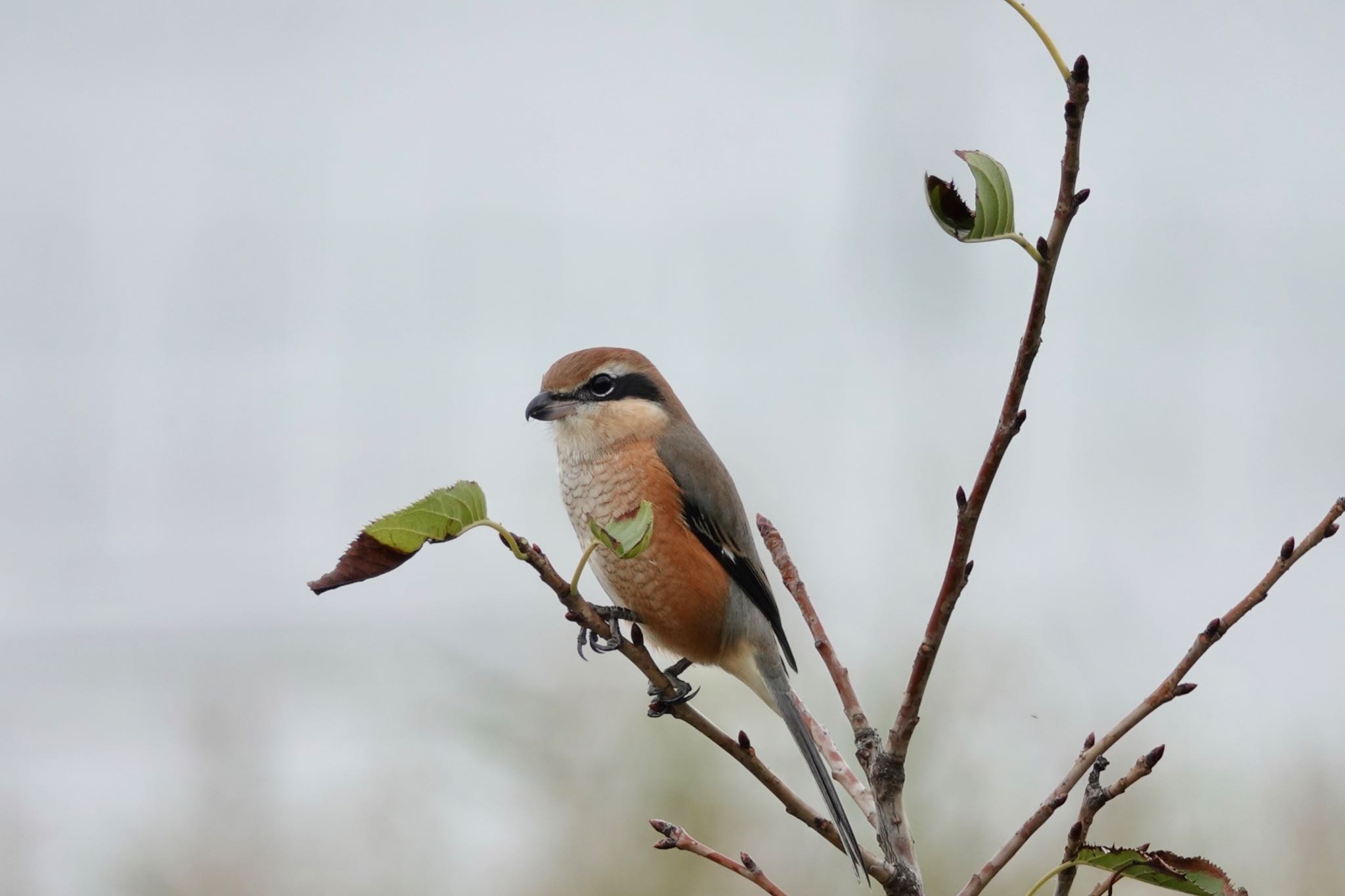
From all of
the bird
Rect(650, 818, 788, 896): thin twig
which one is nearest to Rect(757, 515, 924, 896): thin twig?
Rect(650, 818, 788, 896): thin twig

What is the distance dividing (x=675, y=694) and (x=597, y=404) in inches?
45.6

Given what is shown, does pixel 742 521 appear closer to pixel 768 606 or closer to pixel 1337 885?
pixel 768 606

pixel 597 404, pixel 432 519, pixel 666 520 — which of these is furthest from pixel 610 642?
pixel 597 404

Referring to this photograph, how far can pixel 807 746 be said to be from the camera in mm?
2594

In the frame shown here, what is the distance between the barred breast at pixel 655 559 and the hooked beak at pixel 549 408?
0.35 ft

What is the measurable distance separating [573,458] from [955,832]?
148cm

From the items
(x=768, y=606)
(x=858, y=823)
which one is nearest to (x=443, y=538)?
(x=768, y=606)

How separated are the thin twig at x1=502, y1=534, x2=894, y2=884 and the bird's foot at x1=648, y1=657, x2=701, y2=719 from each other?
0.02 m

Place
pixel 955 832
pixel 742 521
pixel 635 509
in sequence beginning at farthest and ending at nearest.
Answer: pixel 955 832 → pixel 742 521 → pixel 635 509

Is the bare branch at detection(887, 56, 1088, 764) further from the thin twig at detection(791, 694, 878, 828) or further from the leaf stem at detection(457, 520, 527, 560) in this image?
the leaf stem at detection(457, 520, 527, 560)

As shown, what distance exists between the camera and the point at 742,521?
3154mm

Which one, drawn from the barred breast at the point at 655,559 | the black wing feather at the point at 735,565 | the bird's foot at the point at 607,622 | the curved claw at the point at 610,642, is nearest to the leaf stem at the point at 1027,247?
the curved claw at the point at 610,642

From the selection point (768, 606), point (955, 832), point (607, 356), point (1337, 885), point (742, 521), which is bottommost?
point (1337, 885)

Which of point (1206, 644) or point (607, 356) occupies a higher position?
point (607, 356)
